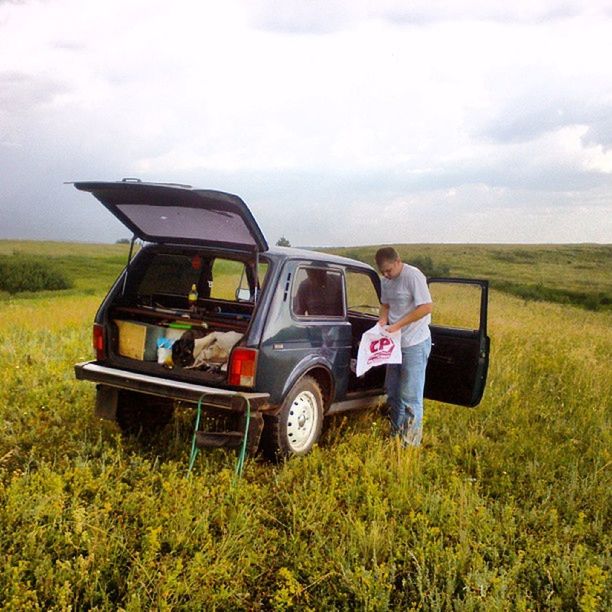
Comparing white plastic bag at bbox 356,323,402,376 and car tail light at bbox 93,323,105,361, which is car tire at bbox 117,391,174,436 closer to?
car tail light at bbox 93,323,105,361

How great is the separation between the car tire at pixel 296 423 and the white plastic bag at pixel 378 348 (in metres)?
0.56

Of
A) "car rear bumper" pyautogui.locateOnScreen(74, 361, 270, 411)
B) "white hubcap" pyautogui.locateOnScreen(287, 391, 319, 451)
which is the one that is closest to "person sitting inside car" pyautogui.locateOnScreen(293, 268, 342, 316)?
"white hubcap" pyautogui.locateOnScreen(287, 391, 319, 451)

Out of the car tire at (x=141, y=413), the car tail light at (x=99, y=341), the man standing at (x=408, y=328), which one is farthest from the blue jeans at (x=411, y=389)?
the car tail light at (x=99, y=341)

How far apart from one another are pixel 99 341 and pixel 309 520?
2531mm

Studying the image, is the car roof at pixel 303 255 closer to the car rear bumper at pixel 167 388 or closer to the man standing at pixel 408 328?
the man standing at pixel 408 328

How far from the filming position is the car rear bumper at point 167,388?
4.75m

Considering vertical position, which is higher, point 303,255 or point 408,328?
point 303,255

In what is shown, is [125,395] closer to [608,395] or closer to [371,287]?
[371,287]

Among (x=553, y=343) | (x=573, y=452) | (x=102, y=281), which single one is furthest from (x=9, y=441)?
(x=102, y=281)

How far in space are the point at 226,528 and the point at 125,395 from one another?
76.5 inches

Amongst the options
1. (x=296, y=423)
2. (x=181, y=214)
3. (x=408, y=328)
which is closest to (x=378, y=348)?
(x=408, y=328)

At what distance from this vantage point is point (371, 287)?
6.93m

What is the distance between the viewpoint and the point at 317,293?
5.76 meters

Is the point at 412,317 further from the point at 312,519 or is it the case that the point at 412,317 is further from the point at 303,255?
the point at 312,519
